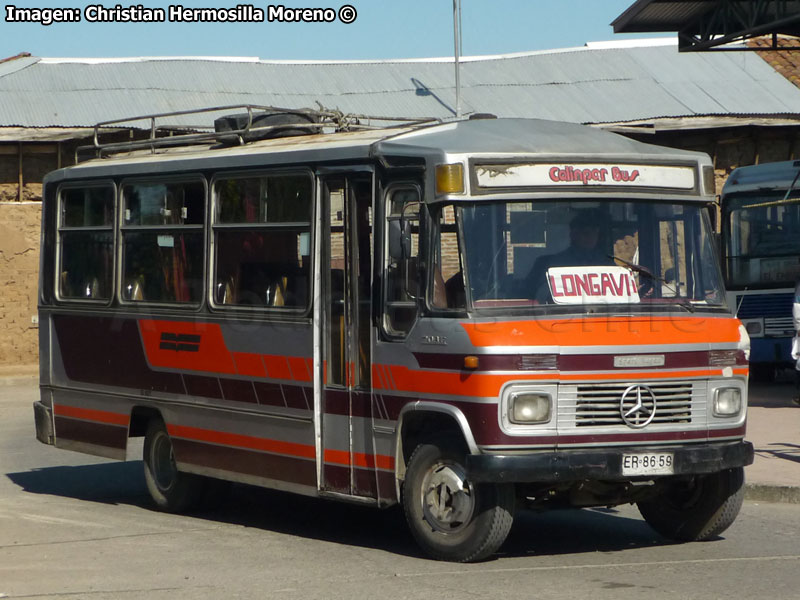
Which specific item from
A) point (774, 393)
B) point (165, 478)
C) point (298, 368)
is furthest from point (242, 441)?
point (774, 393)

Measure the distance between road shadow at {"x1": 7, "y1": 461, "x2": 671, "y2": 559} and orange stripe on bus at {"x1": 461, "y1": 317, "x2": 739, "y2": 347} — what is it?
1.51 m

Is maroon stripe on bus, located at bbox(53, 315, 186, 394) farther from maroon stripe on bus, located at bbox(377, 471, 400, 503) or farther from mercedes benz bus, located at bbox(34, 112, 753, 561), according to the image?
maroon stripe on bus, located at bbox(377, 471, 400, 503)

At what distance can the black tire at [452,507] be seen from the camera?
334 inches

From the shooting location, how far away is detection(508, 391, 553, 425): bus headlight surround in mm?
8289

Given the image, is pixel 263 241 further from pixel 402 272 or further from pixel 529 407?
pixel 529 407

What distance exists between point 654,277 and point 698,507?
1.63m

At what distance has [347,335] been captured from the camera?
9445 millimetres

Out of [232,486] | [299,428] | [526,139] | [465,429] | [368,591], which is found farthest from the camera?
[232,486]

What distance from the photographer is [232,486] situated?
514 inches

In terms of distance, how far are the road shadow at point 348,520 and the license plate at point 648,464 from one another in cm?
88

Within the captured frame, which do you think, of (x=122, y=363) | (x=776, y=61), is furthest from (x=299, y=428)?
(x=776, y=61)

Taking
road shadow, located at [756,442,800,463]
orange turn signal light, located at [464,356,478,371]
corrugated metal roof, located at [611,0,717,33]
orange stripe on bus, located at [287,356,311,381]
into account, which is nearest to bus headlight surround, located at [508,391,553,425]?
orange turn signal light, located at [464,356,478,371]

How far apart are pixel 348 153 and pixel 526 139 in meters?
1.26

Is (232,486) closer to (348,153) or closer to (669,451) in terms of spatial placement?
(348,153)
